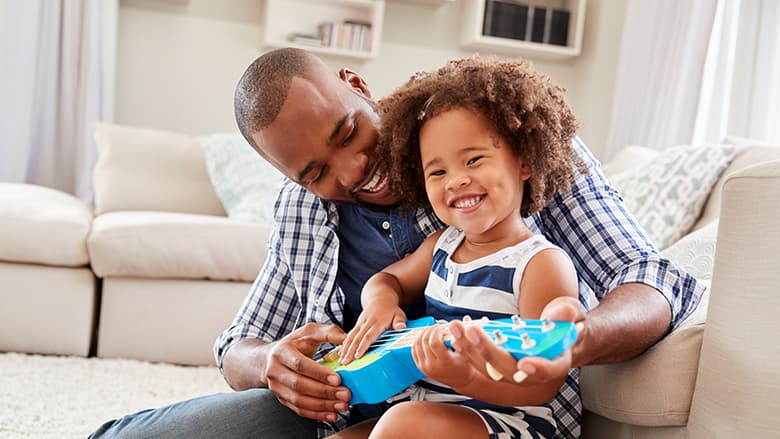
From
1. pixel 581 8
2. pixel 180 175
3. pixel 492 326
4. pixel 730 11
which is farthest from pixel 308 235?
pixel 581 8

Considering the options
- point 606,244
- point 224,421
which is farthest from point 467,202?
point 224,421

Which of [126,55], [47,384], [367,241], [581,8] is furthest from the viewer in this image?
[581,8]

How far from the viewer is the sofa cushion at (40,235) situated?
2764 millimetres

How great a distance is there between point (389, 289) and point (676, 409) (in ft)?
1.37

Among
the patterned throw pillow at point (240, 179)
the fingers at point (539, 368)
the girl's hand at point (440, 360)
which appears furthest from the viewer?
the patterned throw pillow at point (240, 179)

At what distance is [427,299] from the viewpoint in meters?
1.19

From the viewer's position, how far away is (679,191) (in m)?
2.24

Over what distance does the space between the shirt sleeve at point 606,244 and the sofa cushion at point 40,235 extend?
2.00m

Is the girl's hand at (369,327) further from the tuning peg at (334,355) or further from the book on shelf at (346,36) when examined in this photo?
the book on shelf at (346,36)

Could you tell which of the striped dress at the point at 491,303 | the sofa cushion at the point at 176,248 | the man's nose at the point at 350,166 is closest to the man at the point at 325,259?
the man's nose at the point at 350,166

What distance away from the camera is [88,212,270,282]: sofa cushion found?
9.18 ft

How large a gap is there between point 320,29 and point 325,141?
9.85 ft

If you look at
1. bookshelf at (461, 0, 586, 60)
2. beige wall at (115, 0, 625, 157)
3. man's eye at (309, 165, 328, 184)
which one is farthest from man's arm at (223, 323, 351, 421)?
bookshelf at (461, 0, 586, 60)

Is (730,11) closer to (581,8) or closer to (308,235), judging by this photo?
(581,8)
